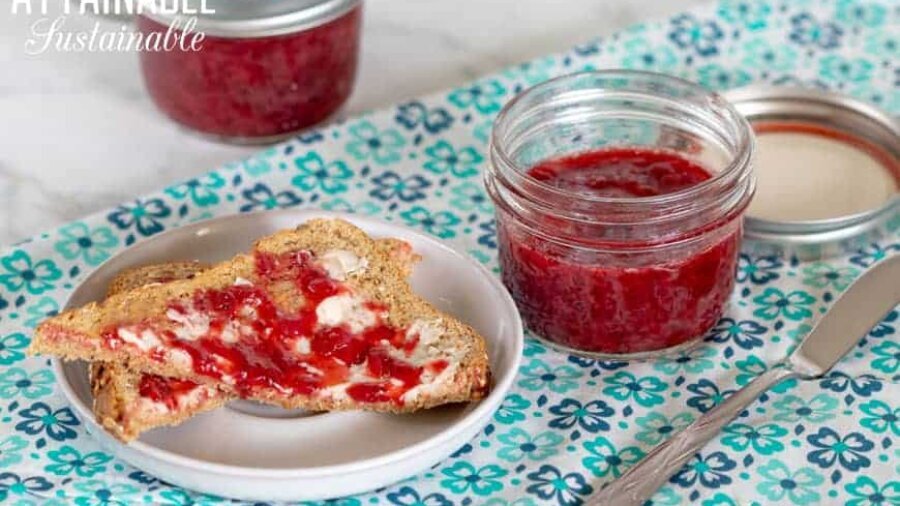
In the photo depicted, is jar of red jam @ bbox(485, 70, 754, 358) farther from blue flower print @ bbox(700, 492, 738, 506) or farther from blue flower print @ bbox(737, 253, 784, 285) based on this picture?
blue flower print @ bbox(700, 492, 738, 506)

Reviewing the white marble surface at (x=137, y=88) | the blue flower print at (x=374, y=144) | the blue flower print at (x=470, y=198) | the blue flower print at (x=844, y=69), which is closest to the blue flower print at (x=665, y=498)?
the blue flower print at (x=470, y=198)

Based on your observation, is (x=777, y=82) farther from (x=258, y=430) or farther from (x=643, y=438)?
(x=258, y=430)

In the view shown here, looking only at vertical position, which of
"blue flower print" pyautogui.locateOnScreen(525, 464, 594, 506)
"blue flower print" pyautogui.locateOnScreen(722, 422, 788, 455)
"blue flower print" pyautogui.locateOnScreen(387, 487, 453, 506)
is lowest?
"blue flower print" pyautogui.locateOnScreen(387, 487, 453, 506)

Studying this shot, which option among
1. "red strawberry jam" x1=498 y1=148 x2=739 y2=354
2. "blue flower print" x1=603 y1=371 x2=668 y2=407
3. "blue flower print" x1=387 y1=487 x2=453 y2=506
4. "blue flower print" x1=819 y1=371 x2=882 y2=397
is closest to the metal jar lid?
"red strawberry jam" x1=498 y1=148 x2=739 y2=354

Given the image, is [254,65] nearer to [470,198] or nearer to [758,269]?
[470,198]

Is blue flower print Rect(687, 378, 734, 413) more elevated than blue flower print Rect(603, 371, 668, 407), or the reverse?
blue flower print Rect(687, 378, 734, 413)

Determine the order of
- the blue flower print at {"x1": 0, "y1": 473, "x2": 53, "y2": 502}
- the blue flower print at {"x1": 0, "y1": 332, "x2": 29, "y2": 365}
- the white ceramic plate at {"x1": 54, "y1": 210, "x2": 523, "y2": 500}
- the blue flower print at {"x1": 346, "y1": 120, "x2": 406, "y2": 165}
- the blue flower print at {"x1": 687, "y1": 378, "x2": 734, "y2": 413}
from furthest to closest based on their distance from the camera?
the blue flower print at {"x1": 346, "y1": 120, "x2": 406, "y2": 165} < the blue flower print at {"x1": 0, "y1": 332, "x2": 29, "y2": 365} < the blue flower print at {"x1": 687, "y1": 378, "x2": 734, "y2": 413} < the blue flower print at {"x1": 0, "y1": 473, "x2": 53, "y2": 502} < the white ceramic plate at {"x1": 54, "y1": 210, "x2": 523, "y2": 500}
